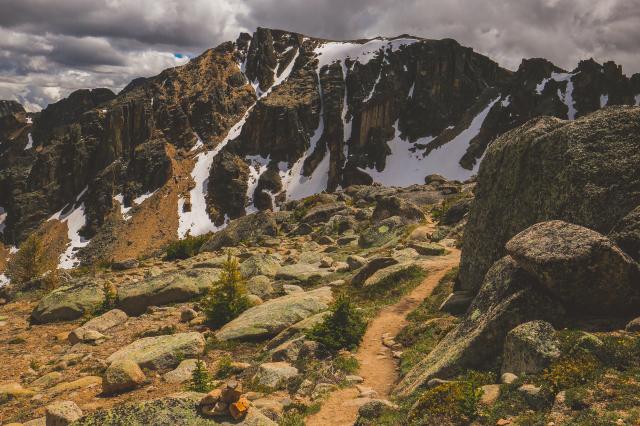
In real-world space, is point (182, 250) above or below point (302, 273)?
below

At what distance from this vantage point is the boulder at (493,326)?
11250 millimetres

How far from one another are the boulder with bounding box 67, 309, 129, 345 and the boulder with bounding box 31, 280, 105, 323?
1847 millimetres

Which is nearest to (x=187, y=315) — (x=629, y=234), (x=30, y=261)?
(x=629, y=234)

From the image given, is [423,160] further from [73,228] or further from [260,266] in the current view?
[260,266]

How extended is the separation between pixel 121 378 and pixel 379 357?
8284mm

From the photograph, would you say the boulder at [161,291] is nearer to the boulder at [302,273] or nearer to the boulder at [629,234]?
the boulder at [302,273]

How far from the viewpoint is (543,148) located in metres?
→ 15.3

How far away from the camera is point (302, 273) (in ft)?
89.5

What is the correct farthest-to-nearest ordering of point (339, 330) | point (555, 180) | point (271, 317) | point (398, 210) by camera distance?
point (398, 210), point (271, 317), point (339, 330), point (555, 180)

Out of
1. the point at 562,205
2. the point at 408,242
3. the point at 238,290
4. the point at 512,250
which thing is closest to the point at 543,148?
the point at 562,205

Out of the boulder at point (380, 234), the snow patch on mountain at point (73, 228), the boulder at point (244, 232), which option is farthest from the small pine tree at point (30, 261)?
the snow patch on mountain at point (73, 228)

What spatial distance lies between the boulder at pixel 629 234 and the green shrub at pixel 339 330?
8.70 m

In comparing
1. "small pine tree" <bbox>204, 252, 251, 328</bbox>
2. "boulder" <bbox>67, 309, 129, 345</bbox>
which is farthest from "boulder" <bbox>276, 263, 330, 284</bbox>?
"boulder" <bbox>67, 309, 129, 345</bbox>

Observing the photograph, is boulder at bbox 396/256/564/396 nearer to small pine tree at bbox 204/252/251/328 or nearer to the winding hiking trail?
the winding hiking trail
